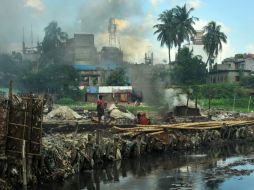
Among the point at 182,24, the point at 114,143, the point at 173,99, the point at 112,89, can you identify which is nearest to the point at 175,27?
the point at 182,24

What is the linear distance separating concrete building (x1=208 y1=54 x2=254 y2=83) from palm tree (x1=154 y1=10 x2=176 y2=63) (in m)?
11.4

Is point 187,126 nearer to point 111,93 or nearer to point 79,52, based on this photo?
point 111,93

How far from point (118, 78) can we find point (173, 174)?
2268 inches

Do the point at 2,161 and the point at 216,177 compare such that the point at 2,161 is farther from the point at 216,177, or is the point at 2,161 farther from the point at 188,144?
the point at 188,144

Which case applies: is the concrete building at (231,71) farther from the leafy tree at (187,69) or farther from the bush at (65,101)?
the bush at (65,101)

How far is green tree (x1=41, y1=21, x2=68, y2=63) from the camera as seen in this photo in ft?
258

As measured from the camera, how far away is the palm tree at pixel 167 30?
8731 cm

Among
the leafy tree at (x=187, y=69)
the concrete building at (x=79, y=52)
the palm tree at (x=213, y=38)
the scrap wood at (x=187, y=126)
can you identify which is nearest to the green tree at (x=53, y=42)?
the concrete building at (x=79, y=52)

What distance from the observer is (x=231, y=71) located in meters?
92.2

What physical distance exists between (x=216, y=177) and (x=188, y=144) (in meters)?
9.81

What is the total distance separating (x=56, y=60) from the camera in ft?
266

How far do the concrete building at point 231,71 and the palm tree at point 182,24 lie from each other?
10.1m

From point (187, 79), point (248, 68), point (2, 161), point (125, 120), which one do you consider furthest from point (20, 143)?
point (248, 68)

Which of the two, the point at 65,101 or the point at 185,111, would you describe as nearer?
the point at 185,111
